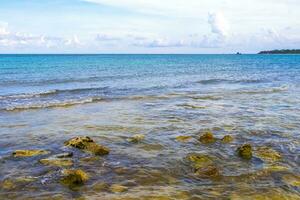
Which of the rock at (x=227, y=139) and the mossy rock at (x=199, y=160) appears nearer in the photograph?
the mossy rock at (x=199, y=160)

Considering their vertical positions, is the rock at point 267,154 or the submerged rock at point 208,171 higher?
the submerged rock at point 208,171

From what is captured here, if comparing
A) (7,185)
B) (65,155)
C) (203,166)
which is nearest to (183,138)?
(203,166)

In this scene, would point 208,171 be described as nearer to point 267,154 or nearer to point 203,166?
point 203,166

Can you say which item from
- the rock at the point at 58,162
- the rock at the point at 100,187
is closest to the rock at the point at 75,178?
the rock at the point at 100,187

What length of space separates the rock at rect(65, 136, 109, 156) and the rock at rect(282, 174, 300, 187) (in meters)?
5.96

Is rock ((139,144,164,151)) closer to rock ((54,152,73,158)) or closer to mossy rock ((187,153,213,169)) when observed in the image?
mossy rock ((187,153,213,169))

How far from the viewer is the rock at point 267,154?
13008 mm

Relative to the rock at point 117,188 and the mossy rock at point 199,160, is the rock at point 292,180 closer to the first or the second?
the mossy rock at point 199,160

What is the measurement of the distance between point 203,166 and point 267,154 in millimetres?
2803

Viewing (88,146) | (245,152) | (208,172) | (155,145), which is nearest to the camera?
(208,172)

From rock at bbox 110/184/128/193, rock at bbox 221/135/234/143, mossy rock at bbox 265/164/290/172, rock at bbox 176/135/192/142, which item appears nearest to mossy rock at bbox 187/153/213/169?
mossy rock at bbox 265/164/290/172

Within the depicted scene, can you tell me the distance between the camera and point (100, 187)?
10.3 m

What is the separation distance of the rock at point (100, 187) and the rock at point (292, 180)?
5.00 meters

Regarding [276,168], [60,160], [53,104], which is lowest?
[53,104]
